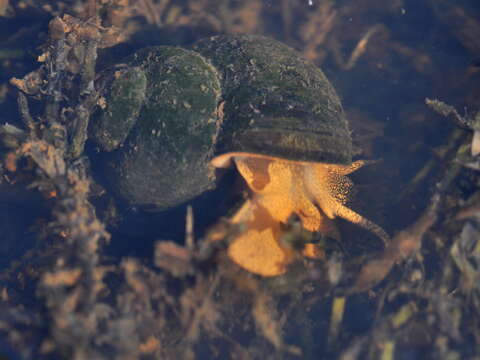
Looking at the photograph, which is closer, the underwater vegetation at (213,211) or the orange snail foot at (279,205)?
the underwater vegetation at (213,211)

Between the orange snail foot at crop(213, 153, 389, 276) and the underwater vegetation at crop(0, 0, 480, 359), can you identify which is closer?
the underwater vegetation at crop(0, 0, 480, 359)

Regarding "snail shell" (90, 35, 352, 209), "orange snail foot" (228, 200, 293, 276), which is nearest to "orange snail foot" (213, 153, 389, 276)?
"orange snail foot" (228, 200, 293, 276)

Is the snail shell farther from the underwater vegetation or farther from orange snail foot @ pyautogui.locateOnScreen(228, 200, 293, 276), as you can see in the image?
orange snail foot @ pyautogui.locateOnScreen(228, 200, 293, 276)

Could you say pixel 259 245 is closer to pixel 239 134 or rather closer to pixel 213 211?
pixel 213 211

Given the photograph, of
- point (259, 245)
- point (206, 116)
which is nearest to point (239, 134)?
point (206, 116)

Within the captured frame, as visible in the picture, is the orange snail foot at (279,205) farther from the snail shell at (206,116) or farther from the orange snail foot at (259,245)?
the snail shell at (206,116)

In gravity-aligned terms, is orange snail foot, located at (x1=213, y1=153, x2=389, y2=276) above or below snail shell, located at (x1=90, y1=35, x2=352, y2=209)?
below

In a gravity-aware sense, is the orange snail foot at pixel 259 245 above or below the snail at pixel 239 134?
below

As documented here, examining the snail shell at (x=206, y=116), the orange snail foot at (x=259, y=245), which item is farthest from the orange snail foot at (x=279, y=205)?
the snail shell at (x=206, y=116)
